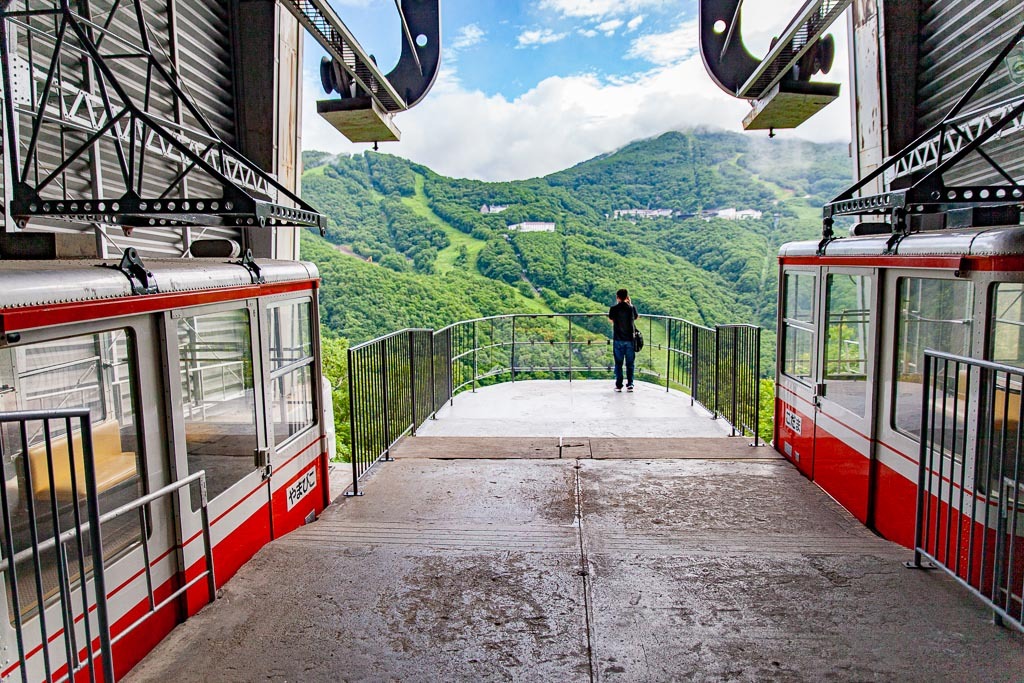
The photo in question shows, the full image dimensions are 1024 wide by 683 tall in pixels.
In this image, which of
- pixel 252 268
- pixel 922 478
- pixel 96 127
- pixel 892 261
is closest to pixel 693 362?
pixel 892 261

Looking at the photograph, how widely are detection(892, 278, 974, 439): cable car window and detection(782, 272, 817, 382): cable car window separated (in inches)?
62.5

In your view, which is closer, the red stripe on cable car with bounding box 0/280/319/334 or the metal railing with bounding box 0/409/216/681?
the metal railing with bounding box 0/409/216/681

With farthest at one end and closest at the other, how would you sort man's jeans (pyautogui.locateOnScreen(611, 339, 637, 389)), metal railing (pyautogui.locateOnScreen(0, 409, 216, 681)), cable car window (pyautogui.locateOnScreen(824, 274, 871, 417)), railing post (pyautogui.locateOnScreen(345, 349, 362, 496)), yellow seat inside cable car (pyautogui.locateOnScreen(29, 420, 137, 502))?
man's jeans (pyautogui.locateOnScreen(611, 339, 637, 389)) < railing post (pyautogui.locateOnScreen(345, 349, 362, 496)) < cable car window (pyautogui.locateOnScreen(824, 274, 871, 417)) < yellow seat inside cable car (pyautogui.locateOnScreen(29, 420, 137, 502)) < metal railing (pyautogui.locateOnScreen(0, 409, 216, 681))

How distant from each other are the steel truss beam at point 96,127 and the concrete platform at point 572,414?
13.1ft

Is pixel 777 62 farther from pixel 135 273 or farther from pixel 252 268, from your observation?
pixel 135 273

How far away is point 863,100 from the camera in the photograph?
9055mm

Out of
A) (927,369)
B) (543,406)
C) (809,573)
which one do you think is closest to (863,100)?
(543,406)

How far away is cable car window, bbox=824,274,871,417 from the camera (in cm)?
531

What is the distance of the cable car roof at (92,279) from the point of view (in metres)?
2.52

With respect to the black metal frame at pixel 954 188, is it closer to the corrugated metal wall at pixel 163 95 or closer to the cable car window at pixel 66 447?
the cable car window at pixel 66 447

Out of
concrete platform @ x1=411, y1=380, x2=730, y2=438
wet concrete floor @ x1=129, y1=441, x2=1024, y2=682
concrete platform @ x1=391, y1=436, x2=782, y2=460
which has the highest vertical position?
wet concrete floor @ x1=129, y1=441, x2=1024, y2=682

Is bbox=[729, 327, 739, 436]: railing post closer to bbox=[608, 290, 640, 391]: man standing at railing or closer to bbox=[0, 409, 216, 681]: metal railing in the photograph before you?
bbox=[608, 290, 640, 391]: man standing at railing

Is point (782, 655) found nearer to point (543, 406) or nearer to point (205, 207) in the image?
point (205, 207)

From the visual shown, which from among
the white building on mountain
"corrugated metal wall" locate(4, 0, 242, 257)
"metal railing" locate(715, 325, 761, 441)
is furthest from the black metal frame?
the white building on mountain
